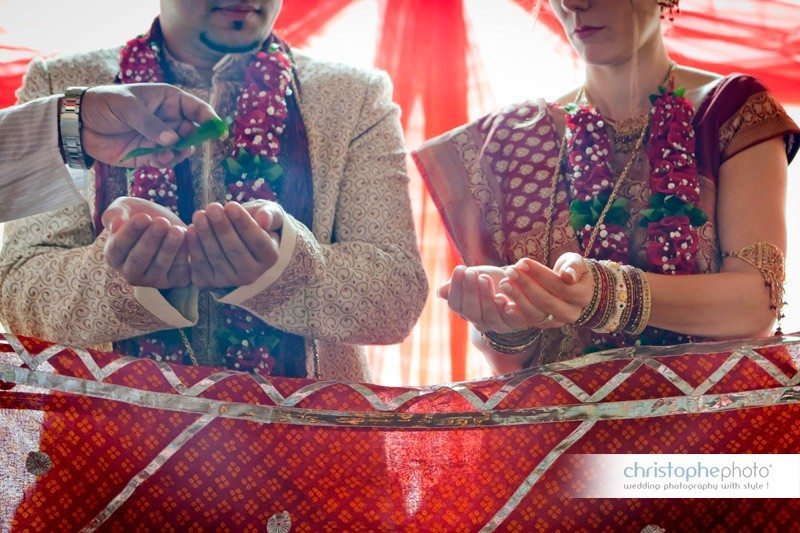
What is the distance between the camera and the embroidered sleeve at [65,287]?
1.56 metres

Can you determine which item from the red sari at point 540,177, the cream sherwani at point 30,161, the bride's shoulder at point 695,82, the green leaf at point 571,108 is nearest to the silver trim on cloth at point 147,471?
the cream sherwani at point 30,161

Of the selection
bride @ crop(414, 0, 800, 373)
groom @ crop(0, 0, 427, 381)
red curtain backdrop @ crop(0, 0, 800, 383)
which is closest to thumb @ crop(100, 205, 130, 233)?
groom @ crop(0, 0, 427, 381)

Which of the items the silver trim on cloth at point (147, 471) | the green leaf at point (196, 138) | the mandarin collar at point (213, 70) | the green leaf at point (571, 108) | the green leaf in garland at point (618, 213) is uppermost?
the mandarin collar at point (213, 70)

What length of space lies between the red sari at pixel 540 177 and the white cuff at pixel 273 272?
42cm

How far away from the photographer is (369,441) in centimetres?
130

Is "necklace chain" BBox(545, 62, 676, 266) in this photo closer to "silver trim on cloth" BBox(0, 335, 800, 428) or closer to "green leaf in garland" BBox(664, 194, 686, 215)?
"green leaf in garland" BBox(664, 194, 686, 215)

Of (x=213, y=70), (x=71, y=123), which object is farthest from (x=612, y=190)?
(x=71, y=123)

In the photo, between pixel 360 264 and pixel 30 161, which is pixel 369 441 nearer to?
pixel 360 264

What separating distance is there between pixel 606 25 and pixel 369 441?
0.87 metres

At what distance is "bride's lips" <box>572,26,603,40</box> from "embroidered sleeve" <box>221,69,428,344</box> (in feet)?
1.23

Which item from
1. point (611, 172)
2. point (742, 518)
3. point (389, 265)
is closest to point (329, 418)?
point (389, 265)

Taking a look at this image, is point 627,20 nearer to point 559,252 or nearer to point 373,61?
point 559,252

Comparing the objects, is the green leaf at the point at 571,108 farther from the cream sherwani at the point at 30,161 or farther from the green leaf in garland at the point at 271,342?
the cream sherwani at the point at 30,161

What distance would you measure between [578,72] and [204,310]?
1380 mm
